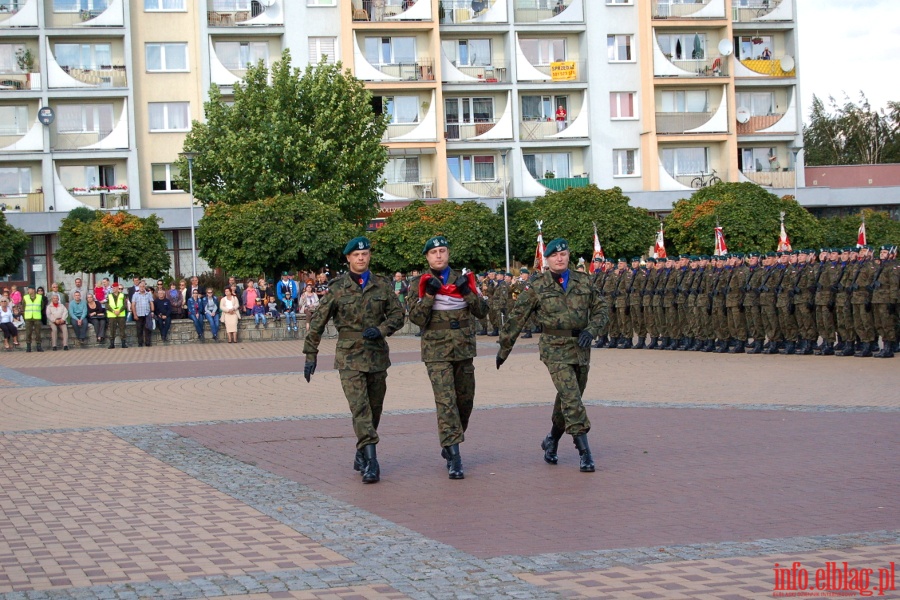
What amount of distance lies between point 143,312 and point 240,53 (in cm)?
2520

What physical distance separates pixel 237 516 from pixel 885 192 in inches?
2253

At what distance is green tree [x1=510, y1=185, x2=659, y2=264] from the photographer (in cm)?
4609

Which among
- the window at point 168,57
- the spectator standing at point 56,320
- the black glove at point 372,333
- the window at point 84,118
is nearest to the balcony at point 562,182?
the window at point 168,57

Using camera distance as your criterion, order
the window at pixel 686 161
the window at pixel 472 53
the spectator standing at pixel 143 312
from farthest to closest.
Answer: the window at pixel 686 161, the window at pixel 472 53, the spectator standing at pixel 143 312

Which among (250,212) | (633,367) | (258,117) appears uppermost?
(258,117)

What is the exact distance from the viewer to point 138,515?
8.57 meters

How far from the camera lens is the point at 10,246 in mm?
46344

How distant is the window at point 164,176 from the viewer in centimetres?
5425

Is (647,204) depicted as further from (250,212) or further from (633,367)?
(633,367)

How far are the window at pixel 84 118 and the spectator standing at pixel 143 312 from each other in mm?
22805

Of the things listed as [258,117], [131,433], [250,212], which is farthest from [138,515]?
[258,117]

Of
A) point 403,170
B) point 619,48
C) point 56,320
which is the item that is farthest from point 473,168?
point 56,320

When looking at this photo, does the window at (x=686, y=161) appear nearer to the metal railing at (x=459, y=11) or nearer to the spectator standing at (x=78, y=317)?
the metal railing at (x=459, y=11)

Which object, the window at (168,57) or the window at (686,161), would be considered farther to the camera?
the window at (686,161)
